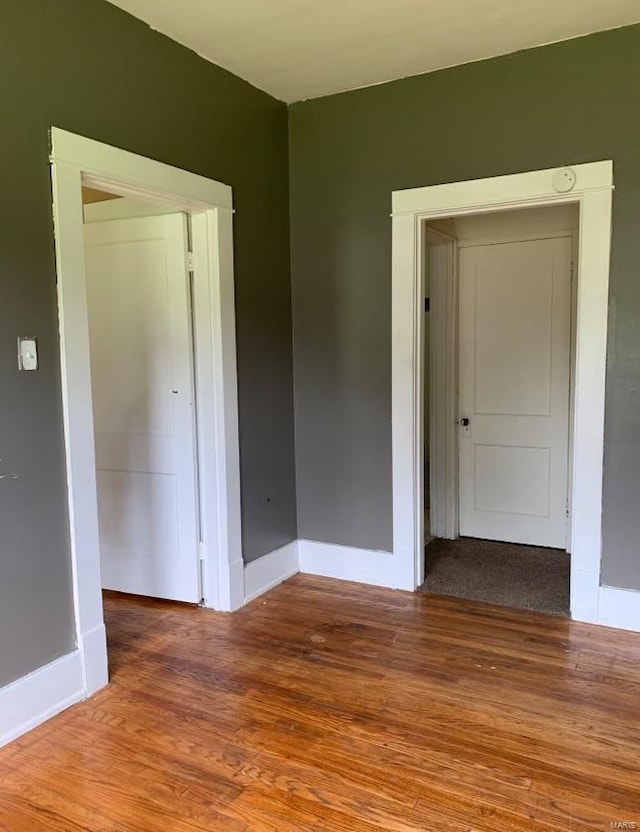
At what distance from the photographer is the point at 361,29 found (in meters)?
2.88

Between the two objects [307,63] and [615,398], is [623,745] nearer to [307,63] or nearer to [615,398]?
[615,398]

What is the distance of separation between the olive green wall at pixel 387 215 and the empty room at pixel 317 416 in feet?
0.05

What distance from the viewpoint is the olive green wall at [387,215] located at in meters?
3.00

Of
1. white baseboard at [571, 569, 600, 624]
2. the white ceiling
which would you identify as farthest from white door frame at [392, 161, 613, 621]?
the white ceiling

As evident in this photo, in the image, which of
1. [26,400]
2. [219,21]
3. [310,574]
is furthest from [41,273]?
[310,574]

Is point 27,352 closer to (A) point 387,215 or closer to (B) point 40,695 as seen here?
(B) point 40,695

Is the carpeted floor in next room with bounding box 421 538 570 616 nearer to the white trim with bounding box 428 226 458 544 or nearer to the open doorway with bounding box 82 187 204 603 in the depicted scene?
the white trim with bounding box 428 226 458 544

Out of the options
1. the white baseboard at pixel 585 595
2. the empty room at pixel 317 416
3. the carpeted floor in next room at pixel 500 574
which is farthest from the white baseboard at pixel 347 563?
the white baseboard at pixel 585 595

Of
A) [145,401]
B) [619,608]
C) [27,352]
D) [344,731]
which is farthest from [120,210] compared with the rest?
[619,608]

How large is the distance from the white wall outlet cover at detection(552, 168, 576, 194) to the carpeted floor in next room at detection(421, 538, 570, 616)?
211cm

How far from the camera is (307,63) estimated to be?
3.23 metres

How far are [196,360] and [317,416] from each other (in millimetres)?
874

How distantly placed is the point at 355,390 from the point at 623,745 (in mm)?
2160

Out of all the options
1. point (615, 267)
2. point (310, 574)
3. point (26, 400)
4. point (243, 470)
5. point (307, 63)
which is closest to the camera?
point (26, 400)
